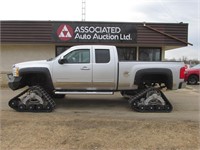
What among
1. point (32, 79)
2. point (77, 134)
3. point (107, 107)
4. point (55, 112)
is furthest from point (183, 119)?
point (32, 79)

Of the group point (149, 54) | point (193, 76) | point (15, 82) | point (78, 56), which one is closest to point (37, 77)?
point (15, 82)

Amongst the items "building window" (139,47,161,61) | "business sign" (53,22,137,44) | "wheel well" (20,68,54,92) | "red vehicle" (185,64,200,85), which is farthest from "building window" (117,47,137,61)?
"wheel well" (20,68,54,92)

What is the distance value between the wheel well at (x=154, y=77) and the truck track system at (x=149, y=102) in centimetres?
42

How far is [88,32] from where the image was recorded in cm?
1489

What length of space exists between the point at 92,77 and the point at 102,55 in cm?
82

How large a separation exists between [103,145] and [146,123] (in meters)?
2.03

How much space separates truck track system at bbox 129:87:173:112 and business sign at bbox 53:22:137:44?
7.06 m

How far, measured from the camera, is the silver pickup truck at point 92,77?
830 centimetres

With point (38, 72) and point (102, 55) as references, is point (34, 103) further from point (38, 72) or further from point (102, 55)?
point (102, 55)

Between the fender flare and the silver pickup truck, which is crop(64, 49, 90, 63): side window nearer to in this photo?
the silver pickup truck

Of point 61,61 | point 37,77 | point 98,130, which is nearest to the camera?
point 98,130

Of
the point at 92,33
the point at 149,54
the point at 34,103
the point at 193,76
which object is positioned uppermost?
the point at 92,33

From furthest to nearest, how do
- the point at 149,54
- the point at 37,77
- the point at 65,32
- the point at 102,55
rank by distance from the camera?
the point at 149,54 < the point at 65,32 < the point at 37,77 < the point at 102,55

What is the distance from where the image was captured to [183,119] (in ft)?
24.0
